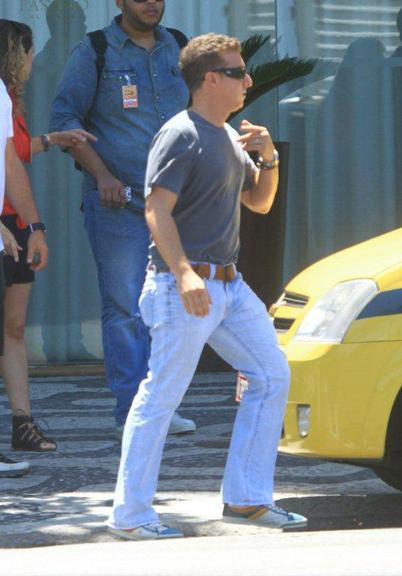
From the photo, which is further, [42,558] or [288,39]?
[288,39]

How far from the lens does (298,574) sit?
548cm

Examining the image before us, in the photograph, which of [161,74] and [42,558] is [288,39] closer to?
[161,74]

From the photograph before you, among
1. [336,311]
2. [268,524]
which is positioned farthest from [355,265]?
[268,524]

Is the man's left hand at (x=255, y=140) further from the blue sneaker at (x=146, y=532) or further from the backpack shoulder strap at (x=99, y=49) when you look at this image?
the backpack shoulder strap at (x=99, y=49)

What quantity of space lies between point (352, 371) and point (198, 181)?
849 millimetres

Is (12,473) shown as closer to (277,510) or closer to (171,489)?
(171,489)

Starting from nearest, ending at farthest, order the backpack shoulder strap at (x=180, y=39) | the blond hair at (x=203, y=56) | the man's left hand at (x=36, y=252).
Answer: the blond hair at (x=203, y=56) → the man's left hand at (x=36, y=252) → the backpack shoulder strap at (x=180, y=39)

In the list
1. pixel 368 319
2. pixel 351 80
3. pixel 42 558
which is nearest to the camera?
pixel 42 558

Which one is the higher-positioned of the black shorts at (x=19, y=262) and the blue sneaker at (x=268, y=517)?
the black shorts at (x=19, y=262)

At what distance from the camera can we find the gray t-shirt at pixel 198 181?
6.21 metres

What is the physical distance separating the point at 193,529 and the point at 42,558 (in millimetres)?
743

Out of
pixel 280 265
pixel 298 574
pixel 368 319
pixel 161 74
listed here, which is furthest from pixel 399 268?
pixel 280 265

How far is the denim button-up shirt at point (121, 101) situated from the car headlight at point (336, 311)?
2191 millimetres

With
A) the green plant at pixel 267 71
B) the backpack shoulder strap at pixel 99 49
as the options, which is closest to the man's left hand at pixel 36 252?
the backpack shoulder strap at pixel 99 49
